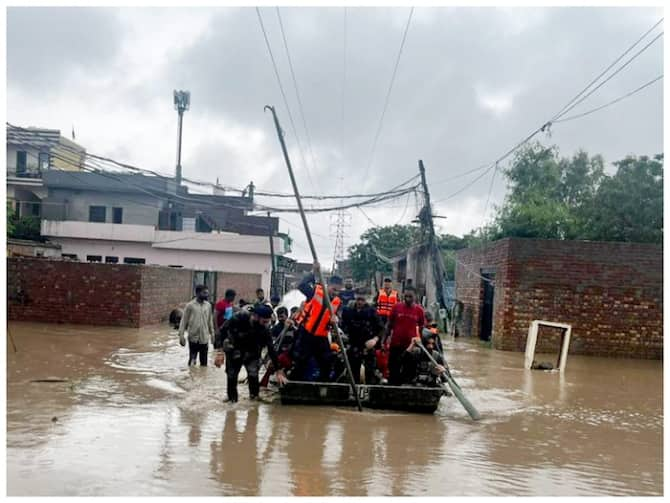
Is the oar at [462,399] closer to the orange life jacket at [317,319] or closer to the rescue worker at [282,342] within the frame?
the orange life jacket at [317,319]

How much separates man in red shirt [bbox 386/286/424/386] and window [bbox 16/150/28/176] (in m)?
35.9

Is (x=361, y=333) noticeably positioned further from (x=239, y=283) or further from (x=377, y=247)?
(x=377, y=247)

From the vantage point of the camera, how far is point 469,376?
13.1m

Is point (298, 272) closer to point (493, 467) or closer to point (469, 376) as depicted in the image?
point (469, 376)

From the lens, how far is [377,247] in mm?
53625

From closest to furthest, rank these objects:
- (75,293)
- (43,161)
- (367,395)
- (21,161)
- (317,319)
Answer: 1. (367,395)
2. (317,319)
3. (75,293)
4. (21,161)
5. (43,161)

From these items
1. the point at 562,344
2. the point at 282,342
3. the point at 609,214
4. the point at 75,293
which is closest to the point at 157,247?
the point at 75,293

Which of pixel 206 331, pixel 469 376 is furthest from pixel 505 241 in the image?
pixel 206 331

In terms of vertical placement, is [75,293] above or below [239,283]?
below

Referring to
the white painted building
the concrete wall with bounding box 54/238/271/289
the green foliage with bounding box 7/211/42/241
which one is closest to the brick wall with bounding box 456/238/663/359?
the concrete wall with bounding box 54/238/271/289

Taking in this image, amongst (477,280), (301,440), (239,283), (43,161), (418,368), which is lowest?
(301,440)

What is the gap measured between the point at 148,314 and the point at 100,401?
37.8 feet

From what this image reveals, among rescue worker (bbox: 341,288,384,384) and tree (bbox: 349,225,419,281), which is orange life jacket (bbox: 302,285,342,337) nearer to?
rescue worker (bbox: 341,288,384,384)

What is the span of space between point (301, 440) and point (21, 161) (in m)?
38.6
